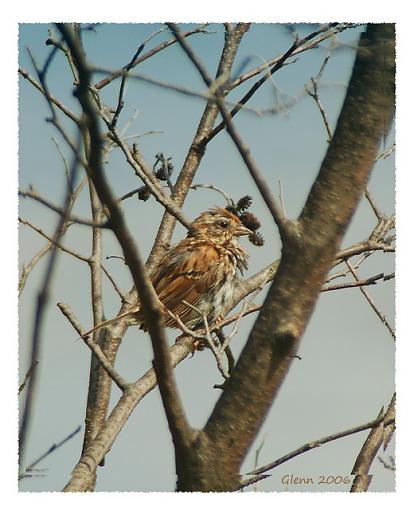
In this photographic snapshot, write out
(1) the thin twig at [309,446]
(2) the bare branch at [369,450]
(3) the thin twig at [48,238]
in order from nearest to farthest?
(1) the thin twig at [309,446] → (2) the bare branch at [369,450] → (3) the thin twig at [48,238]

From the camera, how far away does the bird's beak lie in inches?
135

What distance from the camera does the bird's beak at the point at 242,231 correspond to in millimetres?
3441

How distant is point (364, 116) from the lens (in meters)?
1.90

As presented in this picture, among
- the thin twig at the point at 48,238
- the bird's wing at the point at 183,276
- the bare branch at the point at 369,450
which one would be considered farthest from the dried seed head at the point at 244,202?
the bare branch at the point at 369,450

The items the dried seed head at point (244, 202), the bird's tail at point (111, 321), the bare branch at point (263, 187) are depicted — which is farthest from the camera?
the dried seed head at point (244, 202)

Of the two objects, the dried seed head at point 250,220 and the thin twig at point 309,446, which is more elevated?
the dried seed head at point 250,220

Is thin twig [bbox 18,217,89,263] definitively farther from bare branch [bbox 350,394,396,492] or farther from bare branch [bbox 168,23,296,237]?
bare branch [bbox 350,394,396,492]

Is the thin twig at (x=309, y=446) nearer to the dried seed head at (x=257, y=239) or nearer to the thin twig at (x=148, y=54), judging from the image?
the dried seed head at (x=257, y=239)

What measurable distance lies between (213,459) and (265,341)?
1.04 ft

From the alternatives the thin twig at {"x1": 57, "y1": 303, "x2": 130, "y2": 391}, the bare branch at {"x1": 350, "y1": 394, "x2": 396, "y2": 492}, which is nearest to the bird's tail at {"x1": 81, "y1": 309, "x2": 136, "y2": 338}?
the thin twig at {"x1": 57, "y1": 303, "x2": 130, "y2": 391}
